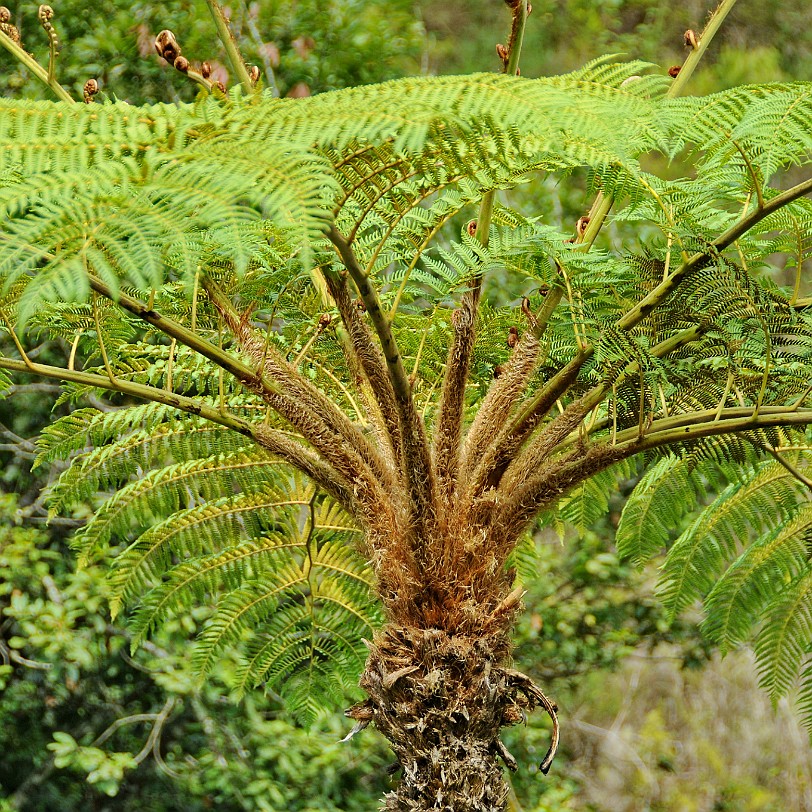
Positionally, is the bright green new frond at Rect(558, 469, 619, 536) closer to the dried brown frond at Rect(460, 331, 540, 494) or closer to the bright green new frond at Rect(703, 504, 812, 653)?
the bright green new frond at Rect(703, 504, 812, 653)

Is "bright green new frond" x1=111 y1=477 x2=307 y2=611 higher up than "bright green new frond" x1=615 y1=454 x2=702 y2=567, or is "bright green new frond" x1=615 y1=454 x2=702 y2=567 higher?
"bright green new frond" x1=111 y1=477 x2=307 y2=611

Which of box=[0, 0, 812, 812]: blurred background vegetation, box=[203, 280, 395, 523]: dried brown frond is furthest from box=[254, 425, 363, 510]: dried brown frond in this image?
box=[0, 0, 812, 812]: blurred background vegetation

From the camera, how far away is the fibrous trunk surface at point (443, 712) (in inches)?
41.4

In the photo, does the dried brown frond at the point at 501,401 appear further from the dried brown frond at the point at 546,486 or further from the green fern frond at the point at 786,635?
the green fern frond at the point at 786,635

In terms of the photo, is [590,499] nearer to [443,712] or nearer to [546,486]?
[546,486]

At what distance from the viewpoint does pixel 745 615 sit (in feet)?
5.50

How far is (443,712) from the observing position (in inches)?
41.4

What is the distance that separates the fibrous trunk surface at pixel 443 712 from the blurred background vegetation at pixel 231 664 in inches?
76.4

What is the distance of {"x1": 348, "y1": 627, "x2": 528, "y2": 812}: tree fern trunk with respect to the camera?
1.05m

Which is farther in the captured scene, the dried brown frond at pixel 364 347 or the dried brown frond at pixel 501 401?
the dried brown frond at pixel 501 401

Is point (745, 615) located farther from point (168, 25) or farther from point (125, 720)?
point (168, 25)

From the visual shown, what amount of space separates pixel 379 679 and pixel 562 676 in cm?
307

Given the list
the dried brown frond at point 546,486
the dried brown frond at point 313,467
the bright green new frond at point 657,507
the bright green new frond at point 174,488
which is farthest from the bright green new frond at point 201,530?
the bright green new frond at point 657,507

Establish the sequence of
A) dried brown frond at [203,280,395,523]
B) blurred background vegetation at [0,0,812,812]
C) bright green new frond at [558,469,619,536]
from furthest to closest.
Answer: blurred background vegetation at [0,0,812,812] < bright green new frond at [558,469,619,536] < dried brown frond at [203,280,395,523]
